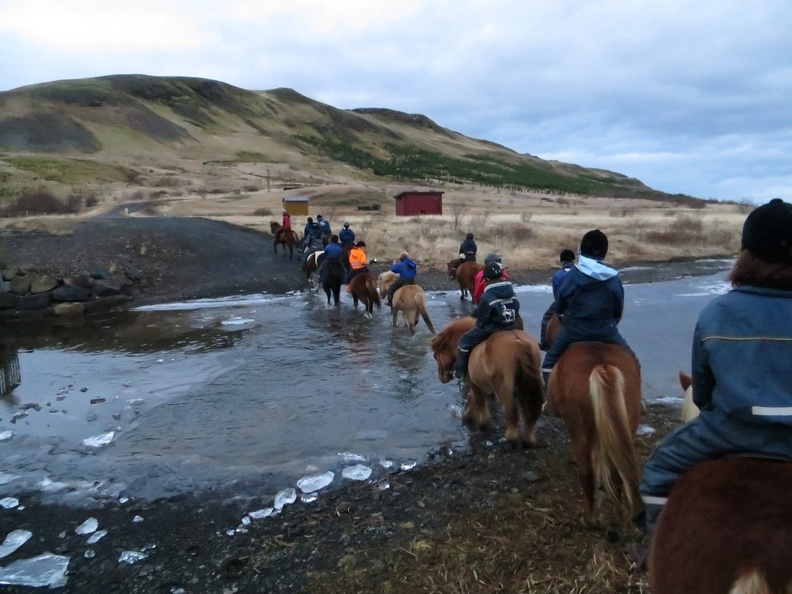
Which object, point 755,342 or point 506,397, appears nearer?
point 755,342

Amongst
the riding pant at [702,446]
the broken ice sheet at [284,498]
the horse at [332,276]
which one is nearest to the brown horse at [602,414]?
the riding pant at [702,446]

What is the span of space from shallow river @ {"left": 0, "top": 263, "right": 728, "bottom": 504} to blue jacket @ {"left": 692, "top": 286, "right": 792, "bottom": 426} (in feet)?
13.7

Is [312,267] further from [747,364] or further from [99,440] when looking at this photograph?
[747,364]

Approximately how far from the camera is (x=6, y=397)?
29.1 feet

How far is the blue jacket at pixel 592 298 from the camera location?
489 cm

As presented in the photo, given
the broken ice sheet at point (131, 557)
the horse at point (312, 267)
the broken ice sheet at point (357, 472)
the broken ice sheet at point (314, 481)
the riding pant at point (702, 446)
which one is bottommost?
the broken ice sheet at point (131, 557)

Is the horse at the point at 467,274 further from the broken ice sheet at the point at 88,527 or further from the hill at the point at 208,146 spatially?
the hill at the point at 208,146

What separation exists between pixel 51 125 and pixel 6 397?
97.6 m

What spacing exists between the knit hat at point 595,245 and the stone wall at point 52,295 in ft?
Result: 48.2

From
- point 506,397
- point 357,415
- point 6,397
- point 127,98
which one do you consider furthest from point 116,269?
point 127,98

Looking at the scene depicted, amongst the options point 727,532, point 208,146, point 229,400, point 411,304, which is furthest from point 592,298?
point 208,146

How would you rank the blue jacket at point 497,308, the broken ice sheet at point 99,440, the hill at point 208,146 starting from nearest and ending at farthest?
the blue jacket at point 497,308 → the broken ice sheet at point 99,440 → the hill at point 208,146

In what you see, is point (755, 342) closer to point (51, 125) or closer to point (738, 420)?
point (738, 420)

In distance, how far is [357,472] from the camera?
19.4ft
